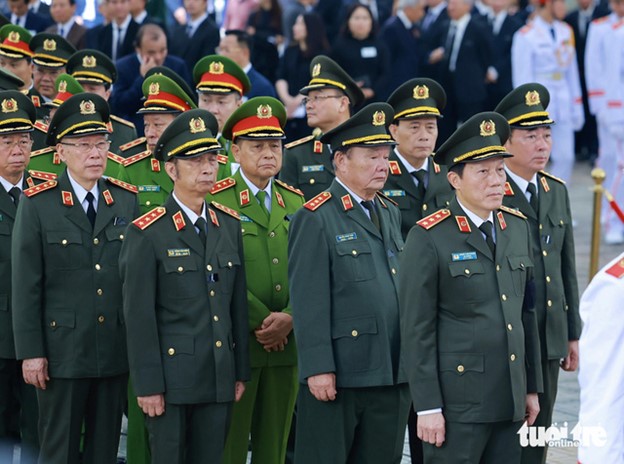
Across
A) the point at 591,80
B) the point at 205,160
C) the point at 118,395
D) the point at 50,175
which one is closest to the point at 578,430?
the point at 205,160

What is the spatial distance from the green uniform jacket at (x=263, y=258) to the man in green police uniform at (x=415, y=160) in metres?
0.78

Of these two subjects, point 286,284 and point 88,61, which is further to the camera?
point 88,61

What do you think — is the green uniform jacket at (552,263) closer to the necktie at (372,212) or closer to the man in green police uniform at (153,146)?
the necktie at (372,212)

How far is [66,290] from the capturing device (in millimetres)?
6934

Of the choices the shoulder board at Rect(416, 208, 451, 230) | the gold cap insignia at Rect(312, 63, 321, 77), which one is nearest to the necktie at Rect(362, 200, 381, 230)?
the shoulder board at Rect(416, 208, 451, 230)

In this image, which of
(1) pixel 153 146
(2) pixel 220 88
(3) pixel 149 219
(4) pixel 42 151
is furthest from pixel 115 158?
(3) pixel 149 219

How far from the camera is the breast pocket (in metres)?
6.48

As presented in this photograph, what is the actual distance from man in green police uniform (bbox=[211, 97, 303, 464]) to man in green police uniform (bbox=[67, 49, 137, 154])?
2.42 m

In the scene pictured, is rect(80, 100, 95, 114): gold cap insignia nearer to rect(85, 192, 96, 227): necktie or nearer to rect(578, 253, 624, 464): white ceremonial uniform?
rect(85, 192, 96, 227): necktie

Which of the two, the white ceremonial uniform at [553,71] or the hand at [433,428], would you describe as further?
the white ceremonial uniform at [553,71]

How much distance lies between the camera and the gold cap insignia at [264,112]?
7.34 m

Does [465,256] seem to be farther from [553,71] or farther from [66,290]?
[553,71]

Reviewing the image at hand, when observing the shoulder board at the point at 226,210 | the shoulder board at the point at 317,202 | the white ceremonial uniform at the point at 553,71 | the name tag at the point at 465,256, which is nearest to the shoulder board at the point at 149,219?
the shoulder board at the point at 226,210

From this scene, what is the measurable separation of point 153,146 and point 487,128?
300cm
